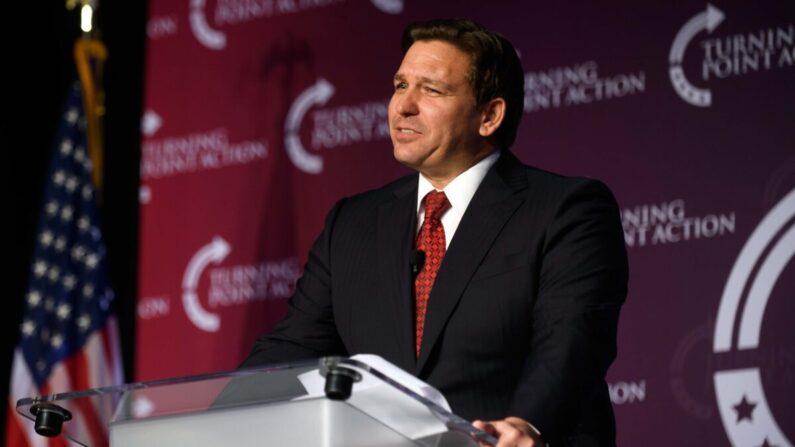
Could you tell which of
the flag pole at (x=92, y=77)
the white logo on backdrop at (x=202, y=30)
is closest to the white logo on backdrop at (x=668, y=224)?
the white logo on backdrop at (x=202, y=30)

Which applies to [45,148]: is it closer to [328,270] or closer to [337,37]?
[337,37]

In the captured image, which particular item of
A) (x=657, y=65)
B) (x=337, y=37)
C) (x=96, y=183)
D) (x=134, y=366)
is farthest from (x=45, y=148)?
(x=657, y=65)

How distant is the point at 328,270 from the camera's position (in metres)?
3.08

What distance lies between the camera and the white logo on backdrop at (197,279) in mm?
5039

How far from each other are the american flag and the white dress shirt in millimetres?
2564

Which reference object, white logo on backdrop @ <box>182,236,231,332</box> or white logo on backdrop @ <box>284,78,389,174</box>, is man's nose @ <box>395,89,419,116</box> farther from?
white logo on backdrop @ <box>182,236,231,332</box>

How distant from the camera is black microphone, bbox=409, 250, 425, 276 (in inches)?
111

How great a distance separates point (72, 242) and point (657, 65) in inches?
103

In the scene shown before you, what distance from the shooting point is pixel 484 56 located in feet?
10.0

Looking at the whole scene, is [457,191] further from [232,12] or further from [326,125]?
[232,12]

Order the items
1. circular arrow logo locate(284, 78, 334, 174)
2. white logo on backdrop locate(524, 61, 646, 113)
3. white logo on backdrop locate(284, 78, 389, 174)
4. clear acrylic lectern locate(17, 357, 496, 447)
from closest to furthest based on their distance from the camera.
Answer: clear acrylic lectern locate(17, 357, 496, 447), white logo on backdrop locate(524, 61, 646, 113), white logo on backdrop locate(284, 78, 389, 174), circular arrow logo locate(284, 78, 334, 174)

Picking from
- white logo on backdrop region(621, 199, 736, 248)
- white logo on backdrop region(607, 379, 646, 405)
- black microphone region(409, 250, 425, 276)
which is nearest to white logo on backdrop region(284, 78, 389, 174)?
white logo on backdrop region(621, 199, 736, 248)

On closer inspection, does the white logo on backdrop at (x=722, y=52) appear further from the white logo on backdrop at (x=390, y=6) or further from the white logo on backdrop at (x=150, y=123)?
the white logo on backdrop at (x=150, y=123)

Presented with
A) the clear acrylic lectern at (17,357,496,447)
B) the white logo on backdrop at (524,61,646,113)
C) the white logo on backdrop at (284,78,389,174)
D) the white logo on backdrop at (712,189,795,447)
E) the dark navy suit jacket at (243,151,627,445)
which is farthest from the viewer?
the white logo on backdrop at (284,78,389,174)
